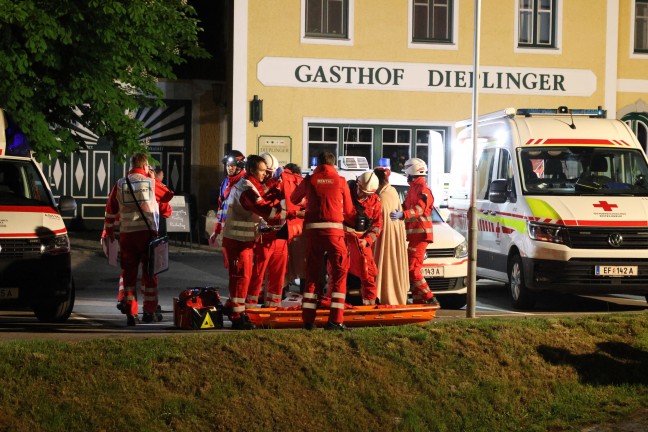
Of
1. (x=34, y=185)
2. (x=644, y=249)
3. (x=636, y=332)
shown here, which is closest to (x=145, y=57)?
(x=34, y=185)

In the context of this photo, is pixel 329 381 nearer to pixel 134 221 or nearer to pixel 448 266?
pixel 134 221

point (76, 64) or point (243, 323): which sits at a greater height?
point (76, 64)

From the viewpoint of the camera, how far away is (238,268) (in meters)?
13.4

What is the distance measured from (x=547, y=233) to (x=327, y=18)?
1241 centimetres

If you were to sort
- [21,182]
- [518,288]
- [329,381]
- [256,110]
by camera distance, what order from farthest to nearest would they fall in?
[256,110] → [518,288] → [21,182] → [329,381]

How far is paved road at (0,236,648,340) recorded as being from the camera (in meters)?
13.8

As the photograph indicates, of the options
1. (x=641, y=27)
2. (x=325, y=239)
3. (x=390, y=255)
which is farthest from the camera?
(x=641, y=27)

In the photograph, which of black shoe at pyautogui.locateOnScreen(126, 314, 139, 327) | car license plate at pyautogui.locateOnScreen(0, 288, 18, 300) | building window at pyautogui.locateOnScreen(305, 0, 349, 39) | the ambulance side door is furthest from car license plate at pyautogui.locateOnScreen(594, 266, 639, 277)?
building window at pyautogui.locateOnScreen(305, 0, 349, 39)

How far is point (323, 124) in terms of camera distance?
2745 cm

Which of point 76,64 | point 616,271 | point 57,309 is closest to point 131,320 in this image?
point 57,309

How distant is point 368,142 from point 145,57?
9.19 metres

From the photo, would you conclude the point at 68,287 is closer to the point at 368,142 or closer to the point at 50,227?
the point at 50,227

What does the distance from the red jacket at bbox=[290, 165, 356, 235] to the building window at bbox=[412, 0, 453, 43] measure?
51.2 feet

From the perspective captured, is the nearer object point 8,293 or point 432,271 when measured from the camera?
point 8,293
